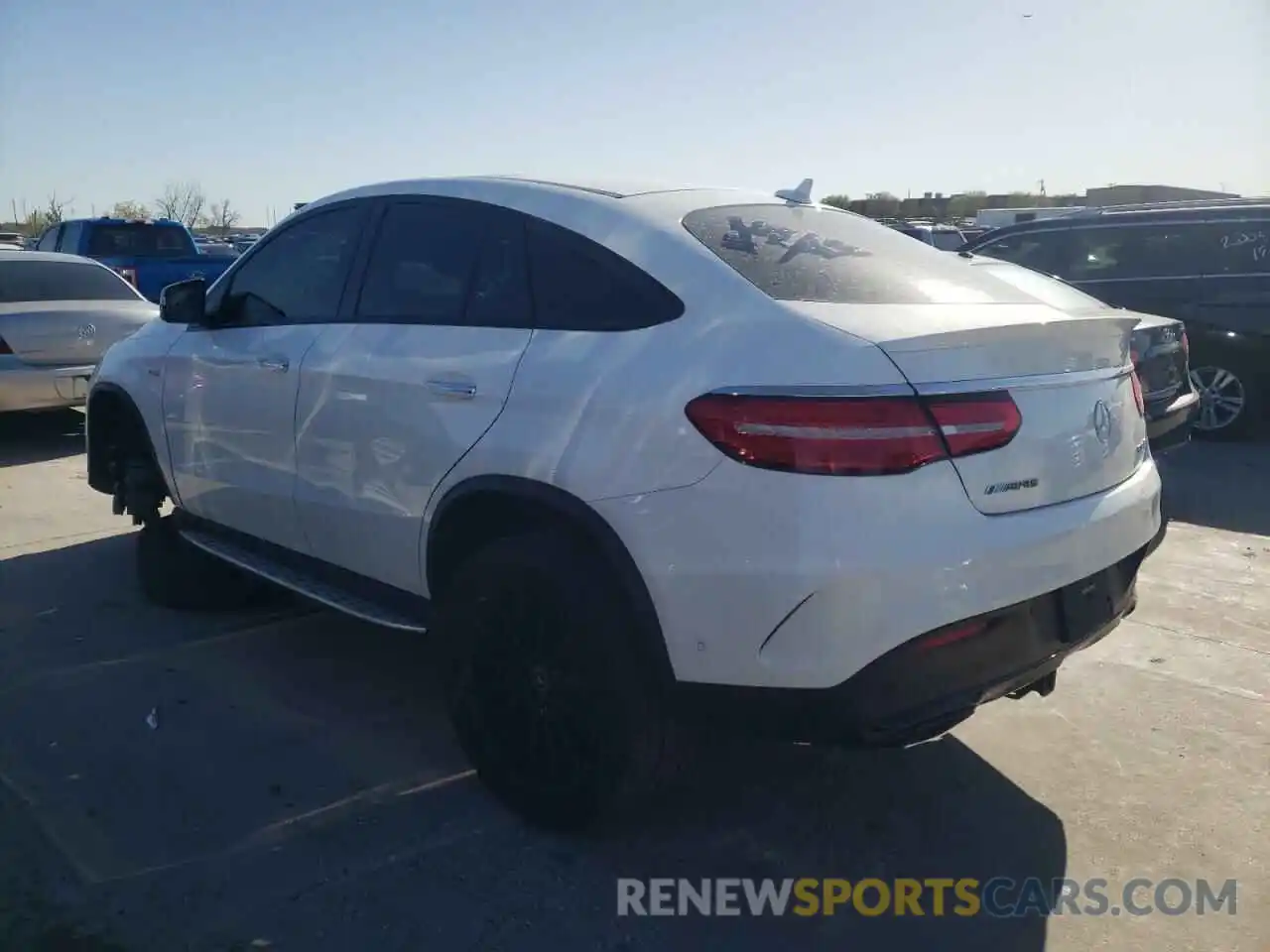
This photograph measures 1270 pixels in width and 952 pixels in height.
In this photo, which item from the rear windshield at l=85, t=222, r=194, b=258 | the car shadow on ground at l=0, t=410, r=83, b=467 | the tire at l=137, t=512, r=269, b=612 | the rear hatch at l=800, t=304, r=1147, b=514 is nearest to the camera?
the rear hatch at l=800, t=304, r=1147, b=514

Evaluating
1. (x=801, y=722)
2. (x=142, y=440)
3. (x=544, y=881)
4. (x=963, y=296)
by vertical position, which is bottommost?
(x=544, y=881)

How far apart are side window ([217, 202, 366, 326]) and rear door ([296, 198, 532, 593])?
159 millimetres

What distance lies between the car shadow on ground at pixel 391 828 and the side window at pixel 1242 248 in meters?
6.87

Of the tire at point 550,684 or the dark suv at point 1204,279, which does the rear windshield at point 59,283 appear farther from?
the dark suv at point 1204,279

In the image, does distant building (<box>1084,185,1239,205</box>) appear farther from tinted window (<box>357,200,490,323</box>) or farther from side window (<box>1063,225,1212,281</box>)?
tinted window (<box>357,200,490,323</box>)

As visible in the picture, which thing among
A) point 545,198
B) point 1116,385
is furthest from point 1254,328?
point 545,198

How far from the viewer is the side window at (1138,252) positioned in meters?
9.25

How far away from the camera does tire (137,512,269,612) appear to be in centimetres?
510

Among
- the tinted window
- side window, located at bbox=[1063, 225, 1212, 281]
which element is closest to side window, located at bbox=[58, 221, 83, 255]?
side window, located at bbox=[1063, 225, 1212, 281]

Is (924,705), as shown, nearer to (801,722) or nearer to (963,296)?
(801,722)

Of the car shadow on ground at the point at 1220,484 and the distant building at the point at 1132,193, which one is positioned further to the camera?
the distant building at the point at 1132,193

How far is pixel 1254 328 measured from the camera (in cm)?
888

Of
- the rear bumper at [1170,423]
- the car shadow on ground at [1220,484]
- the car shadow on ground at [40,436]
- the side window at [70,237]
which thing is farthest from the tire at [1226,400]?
the side window at [70,237]

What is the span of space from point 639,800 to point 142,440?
10.6 ft
